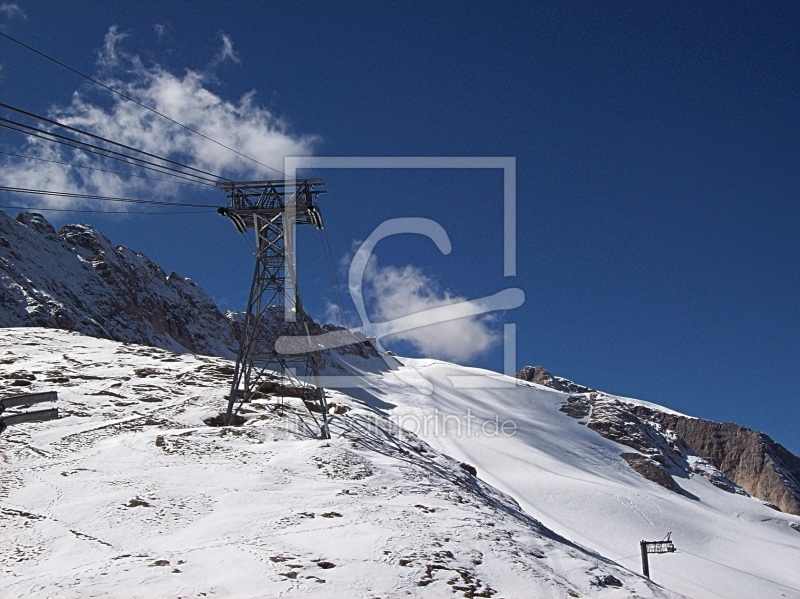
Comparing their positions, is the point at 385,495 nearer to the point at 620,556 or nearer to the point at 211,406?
the point at 211,406

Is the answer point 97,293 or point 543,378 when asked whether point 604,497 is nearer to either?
point 97,293

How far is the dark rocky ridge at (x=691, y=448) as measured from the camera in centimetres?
10806

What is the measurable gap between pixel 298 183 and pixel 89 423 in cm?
1323

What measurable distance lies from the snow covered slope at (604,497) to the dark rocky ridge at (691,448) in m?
3.12

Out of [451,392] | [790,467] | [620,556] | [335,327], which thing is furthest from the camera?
[335,327]

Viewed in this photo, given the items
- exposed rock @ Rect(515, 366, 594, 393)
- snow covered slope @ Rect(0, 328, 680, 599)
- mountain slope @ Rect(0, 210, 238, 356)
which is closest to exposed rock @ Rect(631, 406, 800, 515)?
exposed rock @ Rect(515, 366, 594, 393)

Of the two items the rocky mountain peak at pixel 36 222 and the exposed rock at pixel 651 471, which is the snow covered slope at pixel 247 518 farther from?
the rocky mountain peak at pixel 36 222

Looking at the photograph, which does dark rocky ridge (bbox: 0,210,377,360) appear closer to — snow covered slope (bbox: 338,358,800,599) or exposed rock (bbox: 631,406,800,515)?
snow covered slope (bbox: 338,358,800,599)

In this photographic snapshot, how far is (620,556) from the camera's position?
43250 mm

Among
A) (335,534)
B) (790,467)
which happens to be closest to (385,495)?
(335,534)

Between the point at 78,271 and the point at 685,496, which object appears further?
the point at 78,271

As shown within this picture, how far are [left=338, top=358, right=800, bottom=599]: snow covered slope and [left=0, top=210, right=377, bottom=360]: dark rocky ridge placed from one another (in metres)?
30.6

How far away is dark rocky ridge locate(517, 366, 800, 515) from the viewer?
10806 cm

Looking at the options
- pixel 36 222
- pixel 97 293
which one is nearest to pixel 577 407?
pixel 97 293
